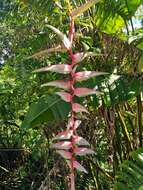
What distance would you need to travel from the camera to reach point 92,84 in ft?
8.48

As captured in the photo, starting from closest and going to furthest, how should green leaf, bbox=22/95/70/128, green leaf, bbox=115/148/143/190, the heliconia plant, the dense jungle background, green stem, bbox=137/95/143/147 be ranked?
the heliconia plant → green leaf, bbox=115/148/143/190 → green leaf, bbox=22/95/70/128 → the dense jungle background → green stem, bbox=137/95/143/147

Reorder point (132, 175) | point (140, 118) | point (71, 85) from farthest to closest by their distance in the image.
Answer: point (140, 118)
point (132, 175)
point (71, 85)

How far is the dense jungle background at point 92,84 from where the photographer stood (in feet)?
8.45

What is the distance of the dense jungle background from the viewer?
8.45 feet

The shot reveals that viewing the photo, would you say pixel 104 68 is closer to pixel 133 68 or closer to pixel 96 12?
pixel 133 68

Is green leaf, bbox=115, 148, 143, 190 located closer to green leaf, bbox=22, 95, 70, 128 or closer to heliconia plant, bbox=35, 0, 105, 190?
green leaf, bbox=22, 95, 70, 128

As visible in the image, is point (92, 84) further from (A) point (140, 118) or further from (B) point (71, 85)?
(B) point (71, 85)

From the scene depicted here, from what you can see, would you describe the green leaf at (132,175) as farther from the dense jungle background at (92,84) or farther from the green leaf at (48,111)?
the green leaf at (48,111)

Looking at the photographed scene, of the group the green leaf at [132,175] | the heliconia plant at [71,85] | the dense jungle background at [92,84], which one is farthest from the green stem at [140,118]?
the heliconia plant at [71,85]

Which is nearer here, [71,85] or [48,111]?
[71,85]

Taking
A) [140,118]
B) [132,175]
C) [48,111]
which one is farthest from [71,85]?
[140,118]

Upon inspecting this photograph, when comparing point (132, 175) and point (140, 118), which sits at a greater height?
point (140, 118)

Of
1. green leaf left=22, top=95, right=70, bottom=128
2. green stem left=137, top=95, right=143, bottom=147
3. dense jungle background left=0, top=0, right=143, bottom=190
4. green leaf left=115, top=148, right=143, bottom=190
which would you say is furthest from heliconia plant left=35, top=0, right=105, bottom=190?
green stem left=137, top=95, right=143, bottom=147

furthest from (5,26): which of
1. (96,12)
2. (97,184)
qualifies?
(97,184)
